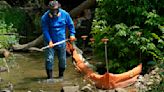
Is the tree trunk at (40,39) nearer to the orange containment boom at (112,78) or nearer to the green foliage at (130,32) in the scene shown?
the green foliage at (130,32)

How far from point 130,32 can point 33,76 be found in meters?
2.72

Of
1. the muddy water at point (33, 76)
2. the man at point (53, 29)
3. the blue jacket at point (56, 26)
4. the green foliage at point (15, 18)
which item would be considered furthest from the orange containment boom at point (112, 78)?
the green foliage at point (15, 18)

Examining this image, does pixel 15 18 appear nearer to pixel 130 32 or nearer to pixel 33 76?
pixel 33 76

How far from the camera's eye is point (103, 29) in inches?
423

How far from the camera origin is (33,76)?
11.1 m

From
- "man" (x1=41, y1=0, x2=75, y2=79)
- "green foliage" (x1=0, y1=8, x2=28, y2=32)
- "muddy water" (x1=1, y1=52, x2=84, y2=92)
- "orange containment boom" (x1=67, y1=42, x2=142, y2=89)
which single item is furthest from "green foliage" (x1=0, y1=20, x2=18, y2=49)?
"orange containment boom" (x1=67, y1=42, x2=142, y2=89)

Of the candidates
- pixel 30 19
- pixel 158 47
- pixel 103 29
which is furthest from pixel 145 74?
pixel 30 19

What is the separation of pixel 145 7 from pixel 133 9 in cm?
30

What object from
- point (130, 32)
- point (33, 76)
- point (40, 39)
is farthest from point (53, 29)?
point (40, 39)

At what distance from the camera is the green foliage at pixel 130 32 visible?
33.3 ft

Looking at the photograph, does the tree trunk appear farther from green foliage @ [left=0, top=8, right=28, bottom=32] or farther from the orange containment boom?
the orange containment boom

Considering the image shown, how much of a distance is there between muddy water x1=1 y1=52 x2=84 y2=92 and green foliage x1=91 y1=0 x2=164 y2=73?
1.00 m

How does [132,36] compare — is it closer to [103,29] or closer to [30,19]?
[103,29]

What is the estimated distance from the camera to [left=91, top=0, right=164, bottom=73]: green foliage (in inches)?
400
